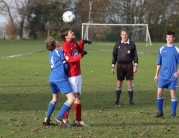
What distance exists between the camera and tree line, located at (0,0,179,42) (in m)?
73.1

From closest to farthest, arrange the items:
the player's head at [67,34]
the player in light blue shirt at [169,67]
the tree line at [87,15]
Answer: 1. the player's head at [67,34]
2. the player in light blue shirt at [169,67]
3. the tree line at [87,15]

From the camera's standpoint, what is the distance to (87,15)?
77.9m

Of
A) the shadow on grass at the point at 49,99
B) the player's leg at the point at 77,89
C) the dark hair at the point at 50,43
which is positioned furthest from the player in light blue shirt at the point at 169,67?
the dark hair at the point at 50,43

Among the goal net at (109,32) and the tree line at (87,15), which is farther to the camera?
the tree line at (87,15)

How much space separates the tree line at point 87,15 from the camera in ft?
240

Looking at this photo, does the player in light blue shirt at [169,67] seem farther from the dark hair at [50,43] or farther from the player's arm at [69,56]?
the dark hair at [50,43]

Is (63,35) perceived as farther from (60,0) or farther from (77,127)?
(60,0)

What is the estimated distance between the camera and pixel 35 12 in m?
78.1

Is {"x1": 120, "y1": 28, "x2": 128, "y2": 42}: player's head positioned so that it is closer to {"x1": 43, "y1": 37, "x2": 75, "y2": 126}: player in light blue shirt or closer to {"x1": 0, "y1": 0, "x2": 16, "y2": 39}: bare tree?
{"x1": 43, "y1": 37, "x2": 75, "y2": 126}: player in light blue shirt

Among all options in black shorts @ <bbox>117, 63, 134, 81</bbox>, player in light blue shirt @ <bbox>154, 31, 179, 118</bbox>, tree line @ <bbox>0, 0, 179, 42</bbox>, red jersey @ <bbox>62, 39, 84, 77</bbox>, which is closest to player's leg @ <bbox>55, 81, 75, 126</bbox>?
red jersey @ <bbox>62, 39, 84, 77</bbox>

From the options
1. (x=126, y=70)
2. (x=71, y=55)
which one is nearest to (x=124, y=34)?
(x=126, y=70)

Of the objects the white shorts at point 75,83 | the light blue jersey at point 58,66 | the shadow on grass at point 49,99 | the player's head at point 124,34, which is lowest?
the shadow on grass at point 49,99

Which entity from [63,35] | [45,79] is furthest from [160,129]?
[45,79]

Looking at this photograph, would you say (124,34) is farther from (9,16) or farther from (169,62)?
(9,16)
